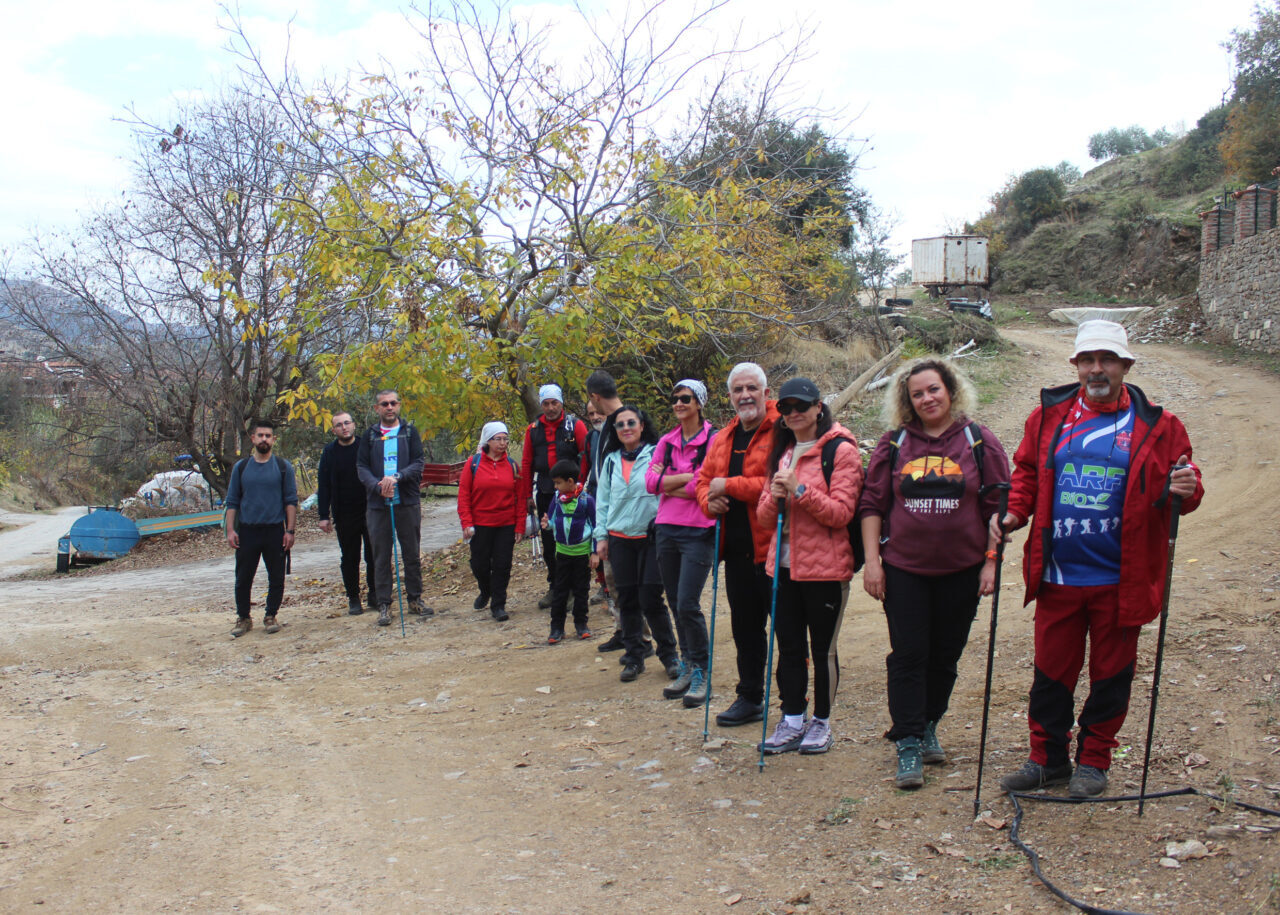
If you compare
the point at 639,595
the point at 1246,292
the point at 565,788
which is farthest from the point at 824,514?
the point at 1246,292

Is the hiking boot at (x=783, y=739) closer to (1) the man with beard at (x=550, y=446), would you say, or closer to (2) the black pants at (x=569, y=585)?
(2) the black pants at (x=569, y=585)

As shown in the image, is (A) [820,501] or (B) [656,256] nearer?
(A) [820,501]

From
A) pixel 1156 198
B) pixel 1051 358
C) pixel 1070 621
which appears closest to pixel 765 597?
pixel 1070 621

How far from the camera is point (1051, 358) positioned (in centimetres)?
2036

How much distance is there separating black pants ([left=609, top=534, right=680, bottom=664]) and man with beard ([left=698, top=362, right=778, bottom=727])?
2.99 feet

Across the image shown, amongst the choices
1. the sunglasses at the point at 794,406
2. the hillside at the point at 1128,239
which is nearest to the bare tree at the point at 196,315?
the sunglasses at the point at 794,406

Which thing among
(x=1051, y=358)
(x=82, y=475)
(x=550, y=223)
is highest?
(x=550, y=223)

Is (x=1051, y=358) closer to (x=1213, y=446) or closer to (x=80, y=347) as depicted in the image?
(x=1213, y=446)

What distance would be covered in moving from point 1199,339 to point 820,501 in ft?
70.1

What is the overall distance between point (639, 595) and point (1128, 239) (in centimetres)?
3309

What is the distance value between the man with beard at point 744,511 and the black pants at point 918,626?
0.85 meters

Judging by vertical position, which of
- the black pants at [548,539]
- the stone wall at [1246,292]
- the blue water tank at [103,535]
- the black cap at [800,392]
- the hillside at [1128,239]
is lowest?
the blue water tank at [103,535]

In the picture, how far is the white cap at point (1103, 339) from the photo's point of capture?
3.62 meters

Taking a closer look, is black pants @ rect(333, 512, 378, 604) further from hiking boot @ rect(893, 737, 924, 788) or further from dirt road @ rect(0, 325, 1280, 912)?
hiking boot @ rect(893, 737, 924, 788)
